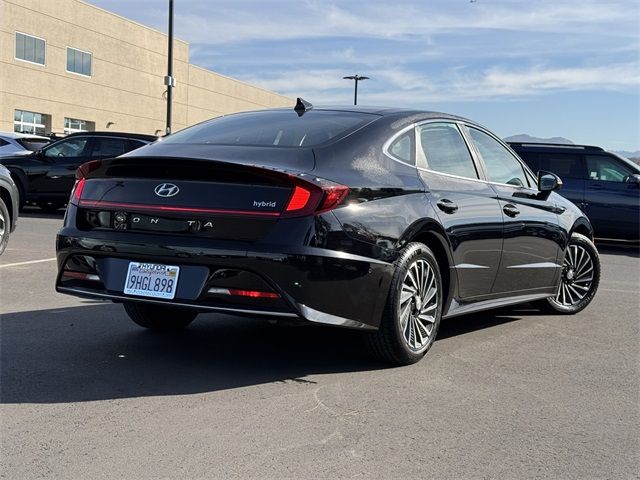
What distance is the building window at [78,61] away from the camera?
171ft

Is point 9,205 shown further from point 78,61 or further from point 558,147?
point 78,61

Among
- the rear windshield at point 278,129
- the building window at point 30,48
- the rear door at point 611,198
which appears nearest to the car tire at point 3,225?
the rear windshield at point 278,129

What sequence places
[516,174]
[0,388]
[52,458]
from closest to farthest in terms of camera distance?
[52,458] → [0,388] → [516,174]

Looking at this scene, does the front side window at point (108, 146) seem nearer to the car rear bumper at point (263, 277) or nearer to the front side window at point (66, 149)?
the front side window at point (66, 149)

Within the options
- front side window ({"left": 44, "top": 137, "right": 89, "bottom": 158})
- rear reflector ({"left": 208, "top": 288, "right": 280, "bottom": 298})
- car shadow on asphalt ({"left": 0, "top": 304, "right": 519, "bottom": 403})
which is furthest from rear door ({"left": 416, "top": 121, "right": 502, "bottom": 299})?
front side window ({"left": 44, "top": 137, "right": 89, "bottom": 158})

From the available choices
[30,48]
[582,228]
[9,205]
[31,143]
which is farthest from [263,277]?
[30,48]

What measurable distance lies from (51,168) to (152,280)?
13.3m

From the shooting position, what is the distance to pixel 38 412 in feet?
13.0

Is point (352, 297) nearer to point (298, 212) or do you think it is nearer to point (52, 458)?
point (298, 212)

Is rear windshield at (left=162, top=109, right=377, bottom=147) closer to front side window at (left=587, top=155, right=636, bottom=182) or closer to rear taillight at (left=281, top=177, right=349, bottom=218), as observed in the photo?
rear taillight at (left=281, top=177, right=349, bottom=218)

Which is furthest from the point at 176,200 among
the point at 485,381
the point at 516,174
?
the point at 516,174

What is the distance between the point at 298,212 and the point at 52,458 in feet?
5.74

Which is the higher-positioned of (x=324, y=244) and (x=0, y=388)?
(x=324, y=244)

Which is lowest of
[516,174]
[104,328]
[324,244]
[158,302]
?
[104,328]
